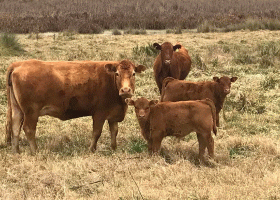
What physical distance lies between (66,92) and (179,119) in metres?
A: 1.78

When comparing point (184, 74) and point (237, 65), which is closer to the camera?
point (184, 74)

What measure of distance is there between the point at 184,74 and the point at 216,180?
5251 mm

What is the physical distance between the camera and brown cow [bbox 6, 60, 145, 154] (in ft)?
21.0

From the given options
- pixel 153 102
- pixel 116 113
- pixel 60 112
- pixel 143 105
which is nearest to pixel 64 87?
pixel 60 112

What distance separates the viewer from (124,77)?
652cm

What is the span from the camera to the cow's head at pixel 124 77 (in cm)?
639

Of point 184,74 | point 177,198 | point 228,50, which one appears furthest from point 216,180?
point 228,50

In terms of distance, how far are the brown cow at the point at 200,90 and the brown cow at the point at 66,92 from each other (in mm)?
1057

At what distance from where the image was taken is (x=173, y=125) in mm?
6195

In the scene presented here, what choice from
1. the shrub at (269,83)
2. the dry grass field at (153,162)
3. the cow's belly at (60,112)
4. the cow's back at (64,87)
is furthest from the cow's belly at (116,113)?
the shrub at (269,83)

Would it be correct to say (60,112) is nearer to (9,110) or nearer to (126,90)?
(9,110)

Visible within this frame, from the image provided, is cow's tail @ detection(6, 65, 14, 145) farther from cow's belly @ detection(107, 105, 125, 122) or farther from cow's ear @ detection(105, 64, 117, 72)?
cow's belly @ detection(107, 105, 125, 122)

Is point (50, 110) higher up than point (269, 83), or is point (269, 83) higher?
point (50, 110)

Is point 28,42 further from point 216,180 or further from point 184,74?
point 216,180
